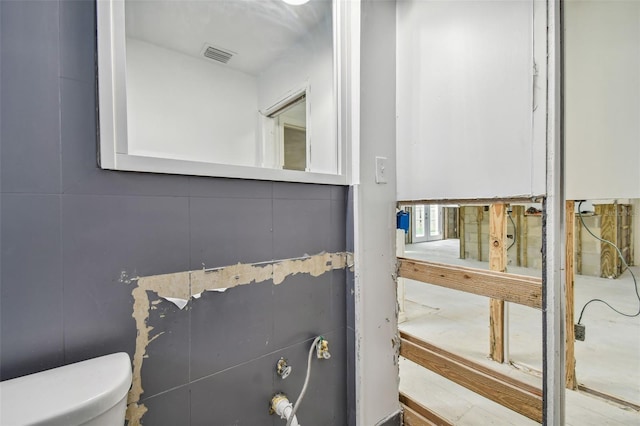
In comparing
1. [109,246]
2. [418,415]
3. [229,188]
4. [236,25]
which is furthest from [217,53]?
[418,415]

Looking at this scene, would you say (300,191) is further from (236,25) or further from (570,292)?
(570,292)

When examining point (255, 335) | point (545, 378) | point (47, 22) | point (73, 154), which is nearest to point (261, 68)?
point (47, 22)

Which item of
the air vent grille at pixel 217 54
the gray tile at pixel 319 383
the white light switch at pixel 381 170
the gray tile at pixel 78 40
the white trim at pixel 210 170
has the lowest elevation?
the gray tile at pixel 319 383

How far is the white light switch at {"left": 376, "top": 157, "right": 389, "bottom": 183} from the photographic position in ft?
4.15

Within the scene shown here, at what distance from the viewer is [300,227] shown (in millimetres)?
1101

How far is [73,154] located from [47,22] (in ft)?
1.07

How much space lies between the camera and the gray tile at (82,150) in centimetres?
69

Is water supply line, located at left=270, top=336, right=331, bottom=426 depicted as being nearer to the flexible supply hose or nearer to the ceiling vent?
the flexible supply hose

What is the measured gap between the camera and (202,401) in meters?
0.87

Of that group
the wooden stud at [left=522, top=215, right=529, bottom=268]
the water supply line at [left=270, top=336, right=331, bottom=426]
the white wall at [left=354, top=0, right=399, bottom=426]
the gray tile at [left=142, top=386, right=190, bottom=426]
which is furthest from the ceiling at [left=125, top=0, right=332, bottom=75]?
the wooden stud at [left=522, top=215, right=529, bottom=268]

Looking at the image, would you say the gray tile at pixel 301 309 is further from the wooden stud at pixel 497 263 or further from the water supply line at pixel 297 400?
the wooden stud at pixel 497 263

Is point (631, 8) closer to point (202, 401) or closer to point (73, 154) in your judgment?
point (73, 154)

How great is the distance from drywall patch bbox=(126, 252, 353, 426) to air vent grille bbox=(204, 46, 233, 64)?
1091 millimetres

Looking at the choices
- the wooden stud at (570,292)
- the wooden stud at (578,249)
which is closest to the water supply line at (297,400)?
the wooden stud at (570,292)
